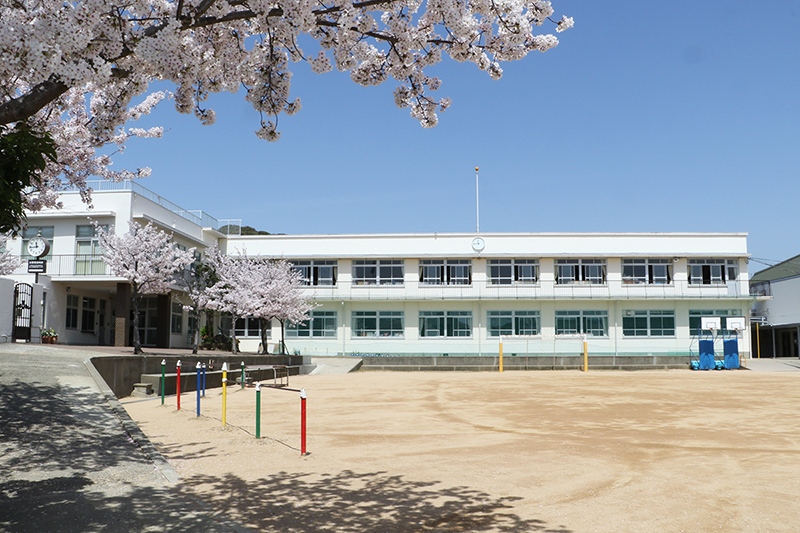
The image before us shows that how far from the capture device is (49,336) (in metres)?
29.6

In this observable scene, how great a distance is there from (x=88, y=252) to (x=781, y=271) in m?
54.9

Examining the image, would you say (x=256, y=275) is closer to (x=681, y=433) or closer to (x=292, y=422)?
(x=292, y=422)

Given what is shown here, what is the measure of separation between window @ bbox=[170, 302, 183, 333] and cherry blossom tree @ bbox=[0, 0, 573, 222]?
32.6m

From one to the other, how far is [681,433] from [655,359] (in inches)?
1095

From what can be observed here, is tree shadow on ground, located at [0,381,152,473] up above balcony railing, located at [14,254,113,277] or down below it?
below

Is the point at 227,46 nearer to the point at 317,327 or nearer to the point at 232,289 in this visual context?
the point at 232,289

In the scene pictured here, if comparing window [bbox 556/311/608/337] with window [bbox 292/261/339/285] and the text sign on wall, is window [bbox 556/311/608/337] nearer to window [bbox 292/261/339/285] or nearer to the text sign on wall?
window [bbox 292/261/339/285]

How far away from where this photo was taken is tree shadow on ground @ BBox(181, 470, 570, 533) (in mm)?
6051

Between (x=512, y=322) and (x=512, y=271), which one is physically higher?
(x=512, y=271)

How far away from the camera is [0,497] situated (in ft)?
21.1

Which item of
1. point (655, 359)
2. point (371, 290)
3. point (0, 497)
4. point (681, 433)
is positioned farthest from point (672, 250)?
point (0, 497)

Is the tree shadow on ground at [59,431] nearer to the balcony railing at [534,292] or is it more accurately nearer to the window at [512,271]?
the balcony railing at [534,292]

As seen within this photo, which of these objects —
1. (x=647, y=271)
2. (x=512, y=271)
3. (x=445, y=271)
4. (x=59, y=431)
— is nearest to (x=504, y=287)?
(x=512, y=271)

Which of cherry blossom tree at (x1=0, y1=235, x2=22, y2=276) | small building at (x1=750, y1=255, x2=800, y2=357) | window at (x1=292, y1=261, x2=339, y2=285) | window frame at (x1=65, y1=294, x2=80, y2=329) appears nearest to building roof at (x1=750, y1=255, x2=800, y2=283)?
small building at (x1=750, y1=255, x2=800, y2=357)
